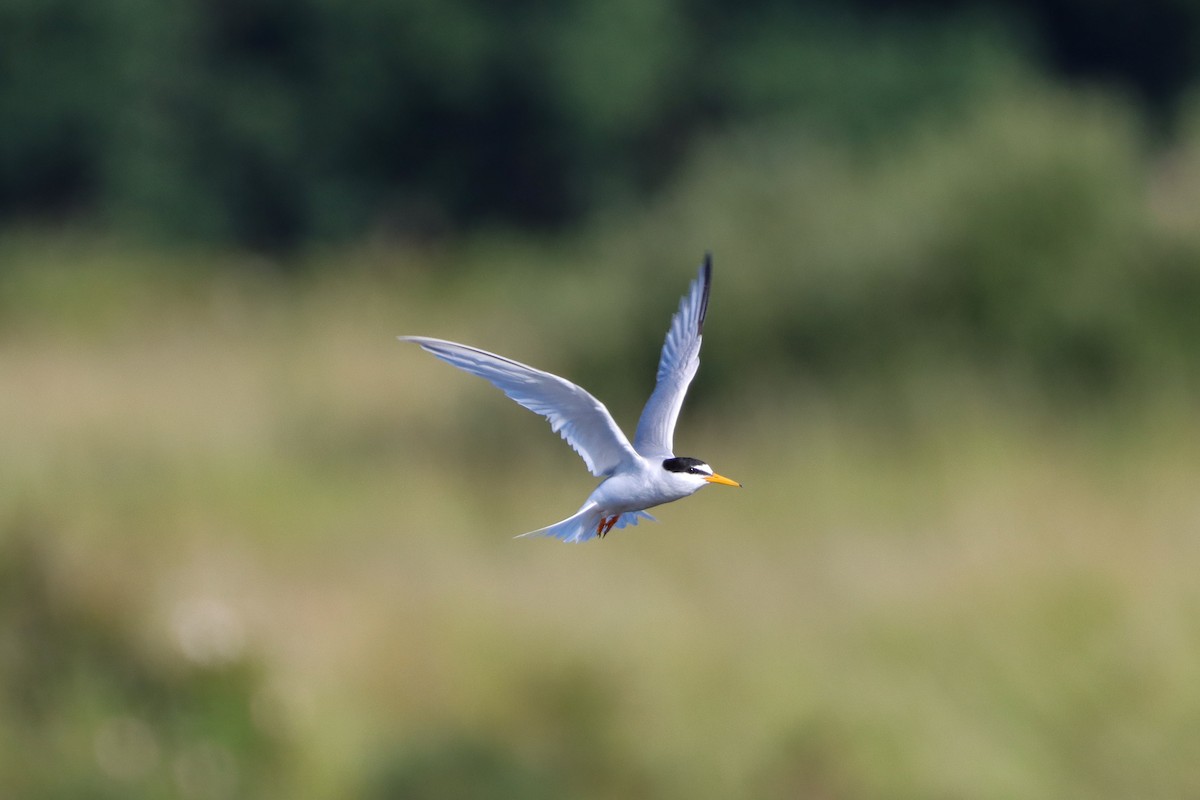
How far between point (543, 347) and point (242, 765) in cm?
583

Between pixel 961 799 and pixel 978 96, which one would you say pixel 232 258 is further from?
pixel 961 799

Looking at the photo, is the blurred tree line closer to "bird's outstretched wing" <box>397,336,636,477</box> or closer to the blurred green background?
the blurred green background

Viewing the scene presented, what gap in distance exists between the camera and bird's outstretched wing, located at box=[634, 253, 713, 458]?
7.00 ft

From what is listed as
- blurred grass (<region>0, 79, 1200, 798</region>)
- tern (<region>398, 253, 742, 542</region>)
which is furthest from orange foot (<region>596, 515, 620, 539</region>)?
blurred grass (<region>0, 79, 1200, 798</region>)

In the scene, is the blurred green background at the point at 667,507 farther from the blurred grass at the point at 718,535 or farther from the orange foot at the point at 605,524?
the orange foot at the point at 605,524

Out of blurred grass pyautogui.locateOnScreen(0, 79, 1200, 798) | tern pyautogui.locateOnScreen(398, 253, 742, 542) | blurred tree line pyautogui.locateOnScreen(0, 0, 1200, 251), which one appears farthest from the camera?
blurred tree line pyautogui.locateOnScreen(0, 0, 1200, 251)

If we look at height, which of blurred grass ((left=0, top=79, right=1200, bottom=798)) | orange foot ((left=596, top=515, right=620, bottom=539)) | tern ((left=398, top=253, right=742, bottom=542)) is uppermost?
tern ((left=398, top=253, right=742, bottom=542))

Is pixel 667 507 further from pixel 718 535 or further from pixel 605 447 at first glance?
pixel 605 447

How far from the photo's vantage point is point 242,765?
7.41 meters

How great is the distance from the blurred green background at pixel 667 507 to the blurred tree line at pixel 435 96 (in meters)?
5.35

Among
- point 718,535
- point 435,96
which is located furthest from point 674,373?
point 435,96

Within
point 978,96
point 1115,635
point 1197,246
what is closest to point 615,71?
point 978,96

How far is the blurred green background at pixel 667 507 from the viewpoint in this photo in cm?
770

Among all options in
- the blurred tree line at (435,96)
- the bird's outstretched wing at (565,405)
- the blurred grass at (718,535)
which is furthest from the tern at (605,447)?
the blurred tree line at (435,96)
